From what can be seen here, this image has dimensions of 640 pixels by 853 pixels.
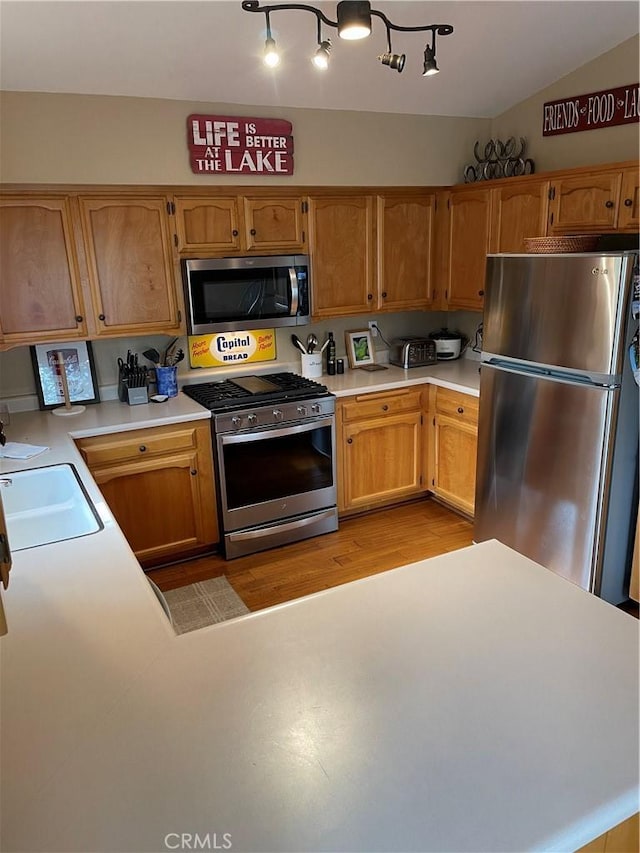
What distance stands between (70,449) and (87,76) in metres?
1.71

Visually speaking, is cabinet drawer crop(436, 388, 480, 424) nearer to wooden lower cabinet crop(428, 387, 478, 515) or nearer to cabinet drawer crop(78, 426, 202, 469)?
wooden lower cabinet crop(428, 387, 478, 515)

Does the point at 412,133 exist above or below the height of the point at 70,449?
above

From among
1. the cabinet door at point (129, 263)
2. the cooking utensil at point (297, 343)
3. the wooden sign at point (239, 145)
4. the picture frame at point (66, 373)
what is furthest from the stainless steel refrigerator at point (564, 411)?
the picture frame at point (66, 373)

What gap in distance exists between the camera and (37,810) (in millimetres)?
871

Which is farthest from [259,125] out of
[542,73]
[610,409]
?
[610,409]

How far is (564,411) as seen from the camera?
274 centimetres

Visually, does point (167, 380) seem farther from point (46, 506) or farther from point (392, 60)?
point (392, 60)

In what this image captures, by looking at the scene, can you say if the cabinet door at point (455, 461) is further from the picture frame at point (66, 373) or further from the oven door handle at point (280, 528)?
the picture frame at point (66, 373)

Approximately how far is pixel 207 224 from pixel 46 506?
5.87ft

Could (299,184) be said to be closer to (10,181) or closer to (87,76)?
(87,76)

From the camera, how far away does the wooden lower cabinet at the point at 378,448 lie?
12.0ft

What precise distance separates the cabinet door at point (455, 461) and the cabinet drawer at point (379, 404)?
194 millimetres

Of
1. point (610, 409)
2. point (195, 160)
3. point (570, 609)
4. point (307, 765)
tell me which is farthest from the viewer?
point (195, 160)

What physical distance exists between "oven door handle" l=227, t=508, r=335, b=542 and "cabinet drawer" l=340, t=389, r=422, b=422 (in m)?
0.60
